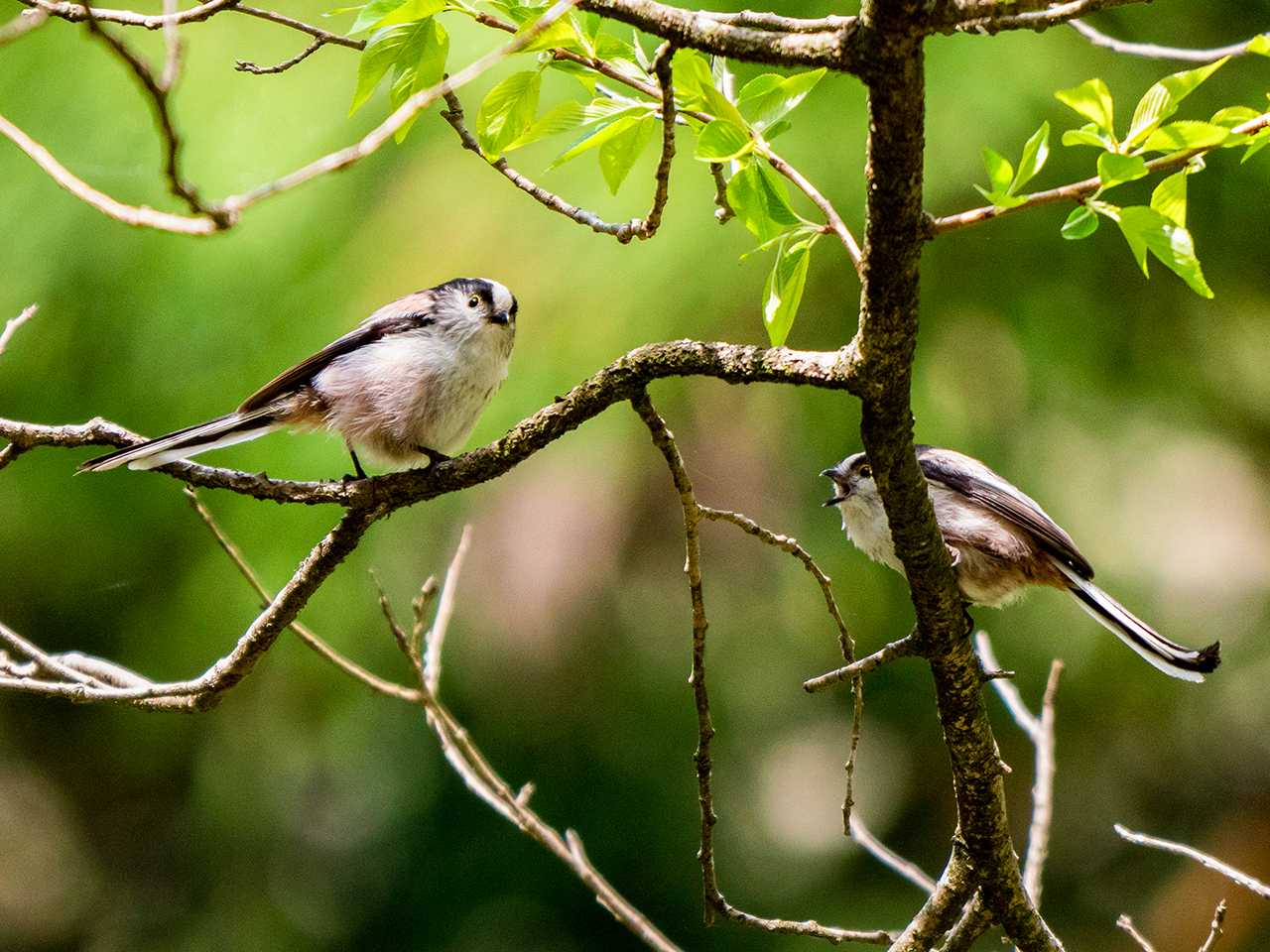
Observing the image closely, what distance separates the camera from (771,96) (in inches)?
66.7

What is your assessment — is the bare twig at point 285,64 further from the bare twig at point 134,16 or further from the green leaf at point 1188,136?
the green leaf at point 1188,136

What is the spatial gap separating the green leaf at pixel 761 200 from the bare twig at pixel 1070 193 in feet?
0.80

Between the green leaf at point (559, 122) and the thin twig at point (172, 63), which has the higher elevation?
the thin twig at point (172, 63)

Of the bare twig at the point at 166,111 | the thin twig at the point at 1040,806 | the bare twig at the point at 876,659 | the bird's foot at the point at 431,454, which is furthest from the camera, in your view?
the bird's foot at the point at 431,454

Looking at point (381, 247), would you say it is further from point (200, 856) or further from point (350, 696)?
point (200, 856)

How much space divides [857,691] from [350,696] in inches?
120

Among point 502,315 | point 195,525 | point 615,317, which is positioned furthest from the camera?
point 195,525

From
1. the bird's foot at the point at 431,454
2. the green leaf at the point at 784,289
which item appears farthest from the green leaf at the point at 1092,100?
the bird's foot at the point at 431,454

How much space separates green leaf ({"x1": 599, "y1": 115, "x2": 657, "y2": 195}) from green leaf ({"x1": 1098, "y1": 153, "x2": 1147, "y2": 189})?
65 cm

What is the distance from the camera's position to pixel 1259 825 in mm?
4781

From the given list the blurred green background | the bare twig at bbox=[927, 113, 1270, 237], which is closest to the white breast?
the blurred green background

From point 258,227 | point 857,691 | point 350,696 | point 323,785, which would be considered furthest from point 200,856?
point 857,691

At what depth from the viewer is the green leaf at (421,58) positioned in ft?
5.76

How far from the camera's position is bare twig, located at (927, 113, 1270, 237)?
1497 mm
